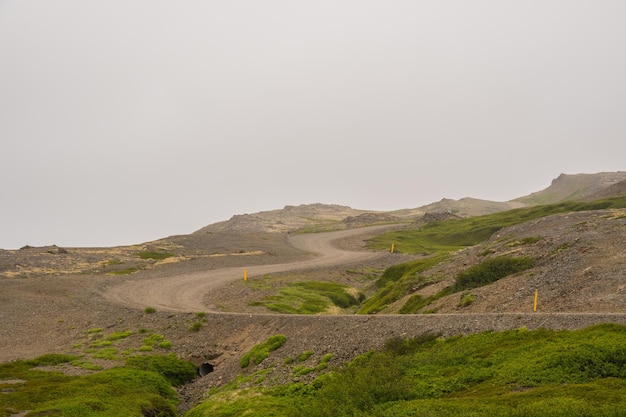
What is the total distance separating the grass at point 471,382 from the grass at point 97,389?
14.4 feet

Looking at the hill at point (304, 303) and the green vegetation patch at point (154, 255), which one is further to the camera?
the green vegetation patch at point (154, 255)

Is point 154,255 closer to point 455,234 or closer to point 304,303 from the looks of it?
point 304,303

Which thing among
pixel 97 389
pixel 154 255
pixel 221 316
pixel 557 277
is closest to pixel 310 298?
pixel 221 316

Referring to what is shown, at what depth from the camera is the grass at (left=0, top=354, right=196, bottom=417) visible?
87.9ft

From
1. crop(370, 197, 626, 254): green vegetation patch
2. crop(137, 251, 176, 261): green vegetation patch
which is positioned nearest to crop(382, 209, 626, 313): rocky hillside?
crop(370, 197, 626, 254): green vegetation patch

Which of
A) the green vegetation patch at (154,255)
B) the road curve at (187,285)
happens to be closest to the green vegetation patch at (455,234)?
the road curve at (187,285)

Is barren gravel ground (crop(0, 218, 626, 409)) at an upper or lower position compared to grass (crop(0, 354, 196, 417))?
upper

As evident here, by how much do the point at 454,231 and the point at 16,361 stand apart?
12113cm

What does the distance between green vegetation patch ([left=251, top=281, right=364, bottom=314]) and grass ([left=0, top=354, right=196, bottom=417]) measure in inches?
→ 764

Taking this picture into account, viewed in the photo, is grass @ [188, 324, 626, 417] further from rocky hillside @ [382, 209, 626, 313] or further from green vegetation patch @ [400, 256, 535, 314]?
green vegetation patch @ [400, 256, 535, 314]

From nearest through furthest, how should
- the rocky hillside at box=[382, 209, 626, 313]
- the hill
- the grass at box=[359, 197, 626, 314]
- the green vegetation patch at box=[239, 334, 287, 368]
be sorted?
the hill < the rocky hillside at box=[382, 209, 626, 313] < the green vegetation patch at box=[239, 334, 287, 368] < the grass at box=[359, 197, 626, 314]

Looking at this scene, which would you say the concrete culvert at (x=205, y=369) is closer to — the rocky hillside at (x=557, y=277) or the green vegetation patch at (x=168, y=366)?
the green vegetation patch at (x=168, y=366)

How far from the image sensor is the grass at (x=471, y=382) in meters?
16.5

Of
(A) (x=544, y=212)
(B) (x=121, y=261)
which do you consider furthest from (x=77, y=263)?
(A) (x=544, y=212)
